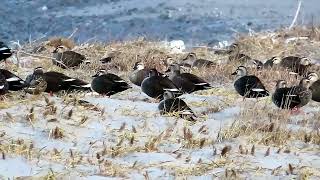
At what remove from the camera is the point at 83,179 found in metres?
6.48

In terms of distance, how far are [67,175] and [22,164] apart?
44 centimetres

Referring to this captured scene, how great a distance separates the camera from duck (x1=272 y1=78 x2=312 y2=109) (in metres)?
9.44

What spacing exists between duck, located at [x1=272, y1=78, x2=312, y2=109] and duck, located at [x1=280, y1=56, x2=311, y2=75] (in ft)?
10.8

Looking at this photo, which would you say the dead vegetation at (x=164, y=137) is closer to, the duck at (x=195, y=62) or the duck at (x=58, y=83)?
the duck at (x=58, y=83)

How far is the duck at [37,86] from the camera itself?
29.5ft

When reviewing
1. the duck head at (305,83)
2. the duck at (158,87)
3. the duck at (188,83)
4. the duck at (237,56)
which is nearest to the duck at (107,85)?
the duck at (158,87)

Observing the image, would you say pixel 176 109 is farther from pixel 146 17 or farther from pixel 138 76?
pixel 146 17

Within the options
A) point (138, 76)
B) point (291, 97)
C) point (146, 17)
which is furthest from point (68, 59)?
point (146, 17)

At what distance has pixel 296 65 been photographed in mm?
13523

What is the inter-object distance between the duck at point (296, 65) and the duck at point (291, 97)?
10.8 feet

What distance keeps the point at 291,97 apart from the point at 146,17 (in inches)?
711

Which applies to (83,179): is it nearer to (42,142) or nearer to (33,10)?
(42,142)

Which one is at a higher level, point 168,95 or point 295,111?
point 168,95

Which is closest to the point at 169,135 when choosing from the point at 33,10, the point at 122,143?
the point at 122,143
